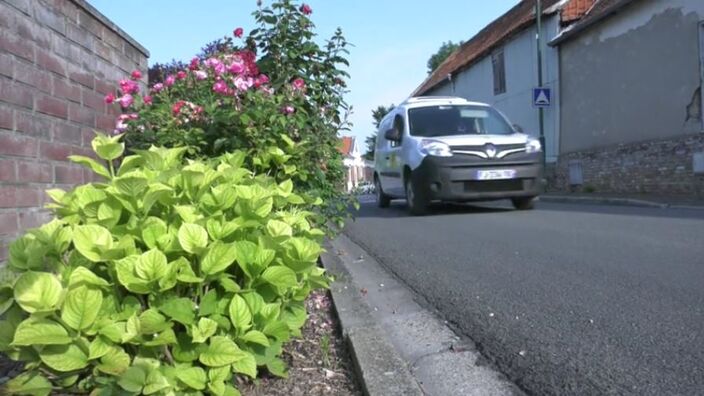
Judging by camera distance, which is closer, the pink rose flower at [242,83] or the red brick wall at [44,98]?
the red brick wall at [44,98]

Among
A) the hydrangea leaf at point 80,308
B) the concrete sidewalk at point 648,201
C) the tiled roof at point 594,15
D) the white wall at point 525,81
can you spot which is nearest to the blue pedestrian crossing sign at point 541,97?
the white wall at point 525,81

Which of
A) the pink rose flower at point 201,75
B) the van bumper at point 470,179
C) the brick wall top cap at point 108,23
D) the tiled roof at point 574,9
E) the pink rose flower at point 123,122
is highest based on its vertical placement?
the tiled roof at point 574,9

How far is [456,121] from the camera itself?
35.0 feet

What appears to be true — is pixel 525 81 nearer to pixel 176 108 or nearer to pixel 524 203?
pixel 524 203

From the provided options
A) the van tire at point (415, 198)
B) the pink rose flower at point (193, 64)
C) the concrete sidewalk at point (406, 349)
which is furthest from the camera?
the van tire at point (415, 198)

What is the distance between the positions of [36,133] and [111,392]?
5.43ft

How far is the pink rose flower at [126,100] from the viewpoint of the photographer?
389cm

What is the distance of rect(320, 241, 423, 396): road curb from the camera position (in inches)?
94.7

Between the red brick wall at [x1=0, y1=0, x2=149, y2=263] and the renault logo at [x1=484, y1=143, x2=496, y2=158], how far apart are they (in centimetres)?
651

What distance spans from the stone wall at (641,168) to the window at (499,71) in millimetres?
6343

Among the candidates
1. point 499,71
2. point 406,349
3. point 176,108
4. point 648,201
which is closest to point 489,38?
point 499,71

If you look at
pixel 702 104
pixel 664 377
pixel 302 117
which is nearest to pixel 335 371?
pixel 664 377

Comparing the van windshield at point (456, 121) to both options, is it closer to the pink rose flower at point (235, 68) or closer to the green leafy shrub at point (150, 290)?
the pink rose flower at point (235, 68)

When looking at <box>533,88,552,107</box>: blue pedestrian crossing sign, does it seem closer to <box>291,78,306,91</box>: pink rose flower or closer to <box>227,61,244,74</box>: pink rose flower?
<box>291,78,306,91</box>: pink rose flower
